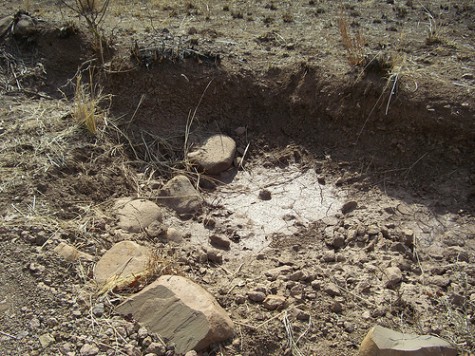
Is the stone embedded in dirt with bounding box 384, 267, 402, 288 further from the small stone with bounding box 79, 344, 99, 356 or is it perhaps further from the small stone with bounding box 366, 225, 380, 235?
the small stone with bounding box 79, 344, 99, 356

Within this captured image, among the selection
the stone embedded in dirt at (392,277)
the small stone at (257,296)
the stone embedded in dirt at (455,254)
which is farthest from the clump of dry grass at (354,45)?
the small stone at (257,296)

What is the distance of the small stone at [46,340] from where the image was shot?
2.74 meters

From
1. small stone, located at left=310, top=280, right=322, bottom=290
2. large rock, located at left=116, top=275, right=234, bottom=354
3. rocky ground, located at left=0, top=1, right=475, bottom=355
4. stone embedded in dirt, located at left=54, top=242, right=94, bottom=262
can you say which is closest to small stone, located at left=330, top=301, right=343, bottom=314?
rocky ground, located at left=0, top=1, right=475, bottom=355

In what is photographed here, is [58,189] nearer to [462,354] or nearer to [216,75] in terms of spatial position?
[216,75]

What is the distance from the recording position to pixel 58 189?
12.1 feet

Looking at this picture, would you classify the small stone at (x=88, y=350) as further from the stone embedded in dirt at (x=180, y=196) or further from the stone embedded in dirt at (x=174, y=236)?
the stone embedded in dirt at (x=180, y=196)

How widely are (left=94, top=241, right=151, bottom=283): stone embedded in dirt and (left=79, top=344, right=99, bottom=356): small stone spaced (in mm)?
423

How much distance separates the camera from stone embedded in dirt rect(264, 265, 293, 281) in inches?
133

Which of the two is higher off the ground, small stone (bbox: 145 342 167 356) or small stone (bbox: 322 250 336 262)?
small stone (bbox: 145 342 167 356)

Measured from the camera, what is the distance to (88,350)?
2.75m

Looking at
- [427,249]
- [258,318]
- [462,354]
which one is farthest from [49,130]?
[462,354]

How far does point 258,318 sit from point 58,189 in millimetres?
1543

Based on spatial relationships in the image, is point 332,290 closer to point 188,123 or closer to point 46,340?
point 46,340

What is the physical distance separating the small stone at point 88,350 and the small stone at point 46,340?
5.8 inches
